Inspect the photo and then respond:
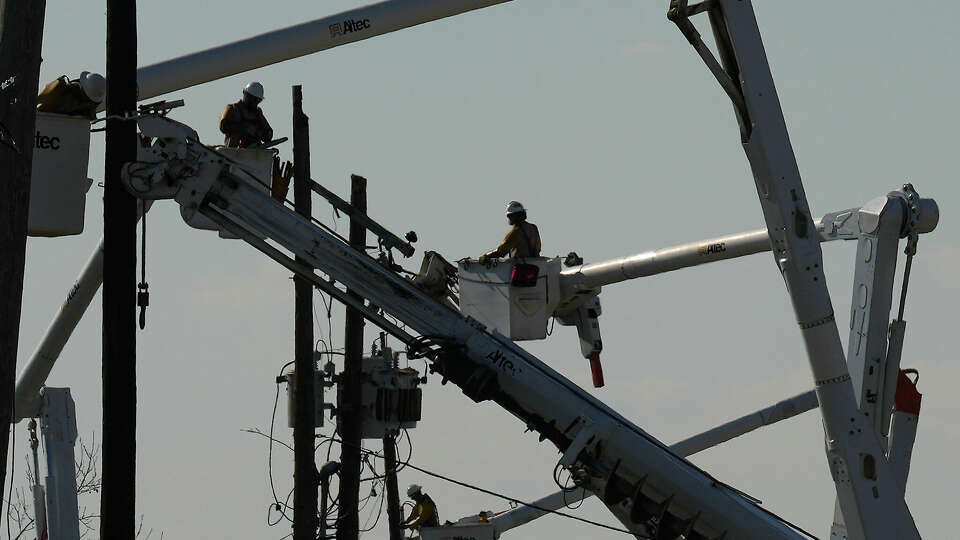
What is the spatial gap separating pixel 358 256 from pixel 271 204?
39.2 inches

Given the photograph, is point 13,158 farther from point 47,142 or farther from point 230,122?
point 230,122

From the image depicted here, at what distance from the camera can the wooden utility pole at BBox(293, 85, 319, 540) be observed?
29.5m

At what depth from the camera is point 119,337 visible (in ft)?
61.2

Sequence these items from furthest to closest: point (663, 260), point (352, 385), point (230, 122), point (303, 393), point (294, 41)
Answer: point (352, 385) < point (303, 393) < point (663, 260) < point (294, 41) < point (230, 122)

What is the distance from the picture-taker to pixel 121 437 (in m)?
18.6

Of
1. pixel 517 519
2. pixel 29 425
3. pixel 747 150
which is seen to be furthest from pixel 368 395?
pixel 747 150

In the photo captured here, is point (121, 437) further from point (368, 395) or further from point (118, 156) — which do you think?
point (368, 395)

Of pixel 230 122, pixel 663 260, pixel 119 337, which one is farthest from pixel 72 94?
pixel 663 260

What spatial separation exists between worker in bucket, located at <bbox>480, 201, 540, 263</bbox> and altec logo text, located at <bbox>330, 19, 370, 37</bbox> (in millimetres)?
2958

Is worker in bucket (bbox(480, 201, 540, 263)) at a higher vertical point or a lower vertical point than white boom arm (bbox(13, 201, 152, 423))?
higher

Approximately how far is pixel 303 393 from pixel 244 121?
696cm

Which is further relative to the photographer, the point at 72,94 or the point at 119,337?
the point at 72,94

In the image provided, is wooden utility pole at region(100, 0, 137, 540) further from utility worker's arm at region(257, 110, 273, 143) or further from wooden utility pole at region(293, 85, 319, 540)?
wooden utility pole at region(293, 85, 319, 540)

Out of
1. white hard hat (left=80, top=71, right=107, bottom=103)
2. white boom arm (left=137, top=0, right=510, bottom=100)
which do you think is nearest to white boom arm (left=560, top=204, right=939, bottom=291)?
white boom arm (left=137, top=0, right=510, bottom=100)
